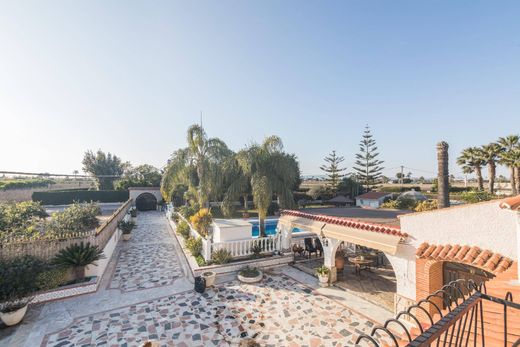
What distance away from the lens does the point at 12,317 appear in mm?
7344

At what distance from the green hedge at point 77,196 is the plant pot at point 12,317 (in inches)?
1472

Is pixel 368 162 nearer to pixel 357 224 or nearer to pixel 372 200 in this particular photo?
pixel 372 200

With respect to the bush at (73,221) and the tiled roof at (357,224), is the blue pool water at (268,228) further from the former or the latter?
the bush at (73,221)

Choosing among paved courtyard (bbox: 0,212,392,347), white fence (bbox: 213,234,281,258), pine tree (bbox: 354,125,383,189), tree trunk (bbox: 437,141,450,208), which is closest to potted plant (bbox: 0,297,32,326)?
paved courtyard (bbox: 0,212,392,347)

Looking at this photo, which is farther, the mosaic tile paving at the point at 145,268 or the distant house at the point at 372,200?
the distant house at the point at 372,200

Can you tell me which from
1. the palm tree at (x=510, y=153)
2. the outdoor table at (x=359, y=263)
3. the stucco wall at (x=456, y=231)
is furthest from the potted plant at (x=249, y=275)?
the palm tree at (x=510, y=153)

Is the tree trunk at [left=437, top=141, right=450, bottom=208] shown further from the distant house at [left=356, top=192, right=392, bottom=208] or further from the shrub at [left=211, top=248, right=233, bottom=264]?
the distant house at [left=356, top=192, right=392, bottom=208]

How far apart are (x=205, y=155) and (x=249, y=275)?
1002 centimetres

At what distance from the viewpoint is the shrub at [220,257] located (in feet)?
39.2

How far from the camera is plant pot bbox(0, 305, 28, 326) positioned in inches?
287

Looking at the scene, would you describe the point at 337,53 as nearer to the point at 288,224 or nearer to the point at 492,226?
the point at 288,224

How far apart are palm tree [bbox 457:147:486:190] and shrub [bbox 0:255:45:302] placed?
165ft

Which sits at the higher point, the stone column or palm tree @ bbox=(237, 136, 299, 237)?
palm tree @ bbox=(237, 136, 299, 237)

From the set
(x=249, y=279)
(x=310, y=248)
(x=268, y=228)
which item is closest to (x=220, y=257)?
(x=249, y=279)
